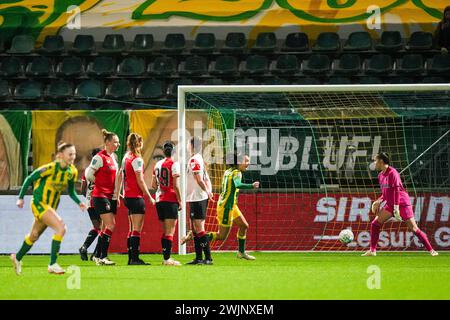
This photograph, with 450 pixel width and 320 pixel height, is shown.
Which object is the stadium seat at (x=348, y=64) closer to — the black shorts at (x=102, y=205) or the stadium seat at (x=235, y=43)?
the stadium seat at (x=235, y=43)

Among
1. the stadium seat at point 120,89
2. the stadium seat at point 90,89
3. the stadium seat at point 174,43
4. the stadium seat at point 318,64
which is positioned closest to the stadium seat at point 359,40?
the stadium seat at point 318,64

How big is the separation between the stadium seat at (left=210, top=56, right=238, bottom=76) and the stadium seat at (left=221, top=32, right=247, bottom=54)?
26cm

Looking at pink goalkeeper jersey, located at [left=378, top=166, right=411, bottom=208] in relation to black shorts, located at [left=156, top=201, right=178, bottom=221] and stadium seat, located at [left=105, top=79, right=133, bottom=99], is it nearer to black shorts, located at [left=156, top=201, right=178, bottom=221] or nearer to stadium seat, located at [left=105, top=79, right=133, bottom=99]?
black shorts, located at [left=156, top=201, right=178, bottom=221]

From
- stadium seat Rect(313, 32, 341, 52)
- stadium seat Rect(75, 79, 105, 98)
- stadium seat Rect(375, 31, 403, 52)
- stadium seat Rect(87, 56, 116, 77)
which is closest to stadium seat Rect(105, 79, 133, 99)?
stadium seat Rect(75, 79, 105, 98)

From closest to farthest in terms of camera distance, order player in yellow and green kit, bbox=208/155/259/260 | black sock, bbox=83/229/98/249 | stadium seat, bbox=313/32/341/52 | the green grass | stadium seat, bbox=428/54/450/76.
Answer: the green grass < player in yellow and green kit, bbox=208/155/259/260 < black sock, bbox=83/229/98/249 < stadium seat, bbox=428/54/450/76 < stadium seat, bbox=313/32/341/52

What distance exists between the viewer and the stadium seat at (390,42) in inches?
853

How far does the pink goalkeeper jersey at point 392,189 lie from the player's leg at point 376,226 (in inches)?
7.1

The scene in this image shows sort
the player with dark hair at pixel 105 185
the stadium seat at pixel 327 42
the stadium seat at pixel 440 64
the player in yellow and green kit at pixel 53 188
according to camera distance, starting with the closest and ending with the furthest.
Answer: the player in yellow and green kit at pixel 53 188 → the player with dark hair at pixel 105 185 → the stadium seat at pixel 440 64 → the stadium seat at pixel 327 42

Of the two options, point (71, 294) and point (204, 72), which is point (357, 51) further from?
point (71, 294)

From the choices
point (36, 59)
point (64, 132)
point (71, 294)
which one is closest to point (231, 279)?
point (71, 294)

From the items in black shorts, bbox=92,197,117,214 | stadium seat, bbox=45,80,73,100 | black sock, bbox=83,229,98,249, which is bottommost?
black sock, bbox=83,229,98,249

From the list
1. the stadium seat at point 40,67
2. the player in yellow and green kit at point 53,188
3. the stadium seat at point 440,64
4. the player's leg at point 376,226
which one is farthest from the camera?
the stadium seat at point 40,67

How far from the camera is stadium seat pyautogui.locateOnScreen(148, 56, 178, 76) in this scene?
21531 mm

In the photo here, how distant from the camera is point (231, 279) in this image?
11.4 metres
